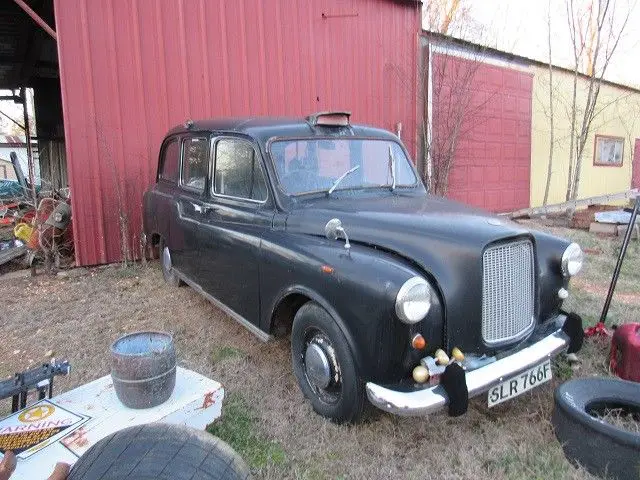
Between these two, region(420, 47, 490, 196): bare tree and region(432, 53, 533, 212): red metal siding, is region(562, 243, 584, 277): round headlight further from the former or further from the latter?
region(432, 53, 533, 212): red metal siding

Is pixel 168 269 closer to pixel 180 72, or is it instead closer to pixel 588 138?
pixel 180 72

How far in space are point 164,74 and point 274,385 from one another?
4754 millimetres

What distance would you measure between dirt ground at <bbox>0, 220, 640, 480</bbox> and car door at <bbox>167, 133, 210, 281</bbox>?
55 cm

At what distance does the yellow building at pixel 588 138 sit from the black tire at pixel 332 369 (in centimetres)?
1068

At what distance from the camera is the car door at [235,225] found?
3346mm

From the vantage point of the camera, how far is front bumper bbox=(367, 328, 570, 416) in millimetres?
2254

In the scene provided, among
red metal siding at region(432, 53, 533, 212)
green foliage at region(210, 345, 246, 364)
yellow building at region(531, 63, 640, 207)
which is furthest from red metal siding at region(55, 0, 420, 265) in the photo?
yellow building at region(531, 63, 640, 207)

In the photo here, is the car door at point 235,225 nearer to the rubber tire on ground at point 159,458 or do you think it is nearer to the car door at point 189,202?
the car door at point 189,202

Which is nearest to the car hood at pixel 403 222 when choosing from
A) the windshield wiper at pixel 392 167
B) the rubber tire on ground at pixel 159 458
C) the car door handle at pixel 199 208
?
the windshield wiper at pixel 392 167

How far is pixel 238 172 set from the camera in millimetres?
3656

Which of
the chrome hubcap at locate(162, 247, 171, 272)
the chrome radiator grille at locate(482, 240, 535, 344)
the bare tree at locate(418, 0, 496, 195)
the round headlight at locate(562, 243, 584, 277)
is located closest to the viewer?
the chrome radiator grille at locate(482, 240, 535, 344)

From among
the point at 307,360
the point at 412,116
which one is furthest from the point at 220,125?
the point at 412,116

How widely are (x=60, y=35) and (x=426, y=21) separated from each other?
6.61m

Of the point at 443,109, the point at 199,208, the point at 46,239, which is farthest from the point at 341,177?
the point at 443,109
